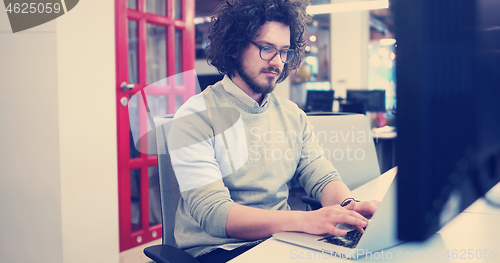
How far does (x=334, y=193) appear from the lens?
118cm

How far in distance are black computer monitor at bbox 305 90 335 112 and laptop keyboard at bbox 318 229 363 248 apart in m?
3.43

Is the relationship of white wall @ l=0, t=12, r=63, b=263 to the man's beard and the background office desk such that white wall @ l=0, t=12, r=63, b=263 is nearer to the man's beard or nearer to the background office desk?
the man's beard

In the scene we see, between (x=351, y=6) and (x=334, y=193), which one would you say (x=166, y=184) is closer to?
(x=334, y=193)

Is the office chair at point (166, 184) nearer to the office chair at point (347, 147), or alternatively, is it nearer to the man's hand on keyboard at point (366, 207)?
the man's hand on keyboard at point (366, 207)

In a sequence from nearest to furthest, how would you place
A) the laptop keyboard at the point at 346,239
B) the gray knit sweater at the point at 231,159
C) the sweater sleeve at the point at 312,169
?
1. the laptop keyboard at the point at 346,239
2. the gray knit sweater at the point at 231,159
3. the sweater sleeve at the point at 312,169

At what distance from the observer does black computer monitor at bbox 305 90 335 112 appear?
411cm

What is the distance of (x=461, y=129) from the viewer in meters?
0.44

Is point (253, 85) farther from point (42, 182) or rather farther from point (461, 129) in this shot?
point (42, 182)

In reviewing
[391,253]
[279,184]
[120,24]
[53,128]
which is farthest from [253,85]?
[120,24]

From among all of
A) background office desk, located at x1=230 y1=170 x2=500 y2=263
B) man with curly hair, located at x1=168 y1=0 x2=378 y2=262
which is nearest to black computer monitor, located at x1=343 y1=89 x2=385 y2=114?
man with curly hair, located at x1=168 y1=0 x2=378 y2=262

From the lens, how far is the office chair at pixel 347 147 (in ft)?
5.88

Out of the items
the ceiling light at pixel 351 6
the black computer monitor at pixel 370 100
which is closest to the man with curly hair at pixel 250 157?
the black computer monitor at pixel 370 100

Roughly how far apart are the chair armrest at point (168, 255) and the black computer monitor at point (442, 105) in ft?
1.85

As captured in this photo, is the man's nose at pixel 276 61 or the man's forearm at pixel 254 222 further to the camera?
the man's nose at pixel 276 61
